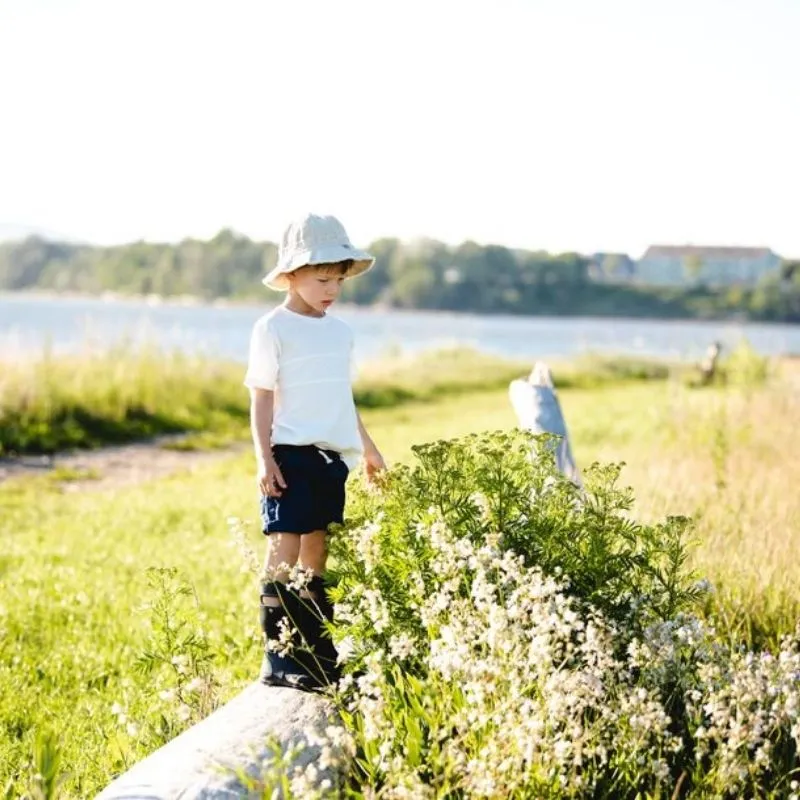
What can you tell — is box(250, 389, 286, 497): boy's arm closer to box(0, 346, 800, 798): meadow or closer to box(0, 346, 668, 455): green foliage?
box(0, 346, 800, 798): meadow

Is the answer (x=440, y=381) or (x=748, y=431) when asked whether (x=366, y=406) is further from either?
(x=748, y=431)

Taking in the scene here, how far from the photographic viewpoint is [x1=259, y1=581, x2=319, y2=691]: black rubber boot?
4281 mm

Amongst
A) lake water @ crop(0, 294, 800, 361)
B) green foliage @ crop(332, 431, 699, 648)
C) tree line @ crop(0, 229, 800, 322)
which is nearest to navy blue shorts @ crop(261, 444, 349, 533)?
green foliage @ crop(332, 431, 699, 648)

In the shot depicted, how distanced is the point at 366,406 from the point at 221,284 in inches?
3610

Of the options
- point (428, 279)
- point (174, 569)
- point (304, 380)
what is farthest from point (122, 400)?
point (428, 279)

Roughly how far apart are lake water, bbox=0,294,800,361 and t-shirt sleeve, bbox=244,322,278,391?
13.5 meters

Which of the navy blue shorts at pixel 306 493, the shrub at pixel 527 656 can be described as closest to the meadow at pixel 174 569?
the navy blue shorts at pixel 306 493

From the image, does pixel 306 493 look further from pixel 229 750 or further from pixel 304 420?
pixel 229 750

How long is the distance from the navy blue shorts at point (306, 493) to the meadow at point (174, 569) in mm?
177

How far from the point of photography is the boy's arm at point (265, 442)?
4.54 meters

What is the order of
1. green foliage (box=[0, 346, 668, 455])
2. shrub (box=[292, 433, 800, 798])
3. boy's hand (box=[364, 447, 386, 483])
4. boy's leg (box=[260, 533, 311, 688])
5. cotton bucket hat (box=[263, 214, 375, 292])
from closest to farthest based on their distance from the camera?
1. shrub (box=[292, 433, 800, 798])
2. boy's leg (box=[260, 533, 311, 688])
3. cotton bucket hat (box=[263, 214, 375, 292])
4. boy's hand (box=[364, 447, 386, 483])
5. green foliage (box=[0, 346, 668, 455])

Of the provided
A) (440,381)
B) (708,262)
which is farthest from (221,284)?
(440,381)

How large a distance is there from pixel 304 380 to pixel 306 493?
0.46m

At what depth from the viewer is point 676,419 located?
1376 cm
